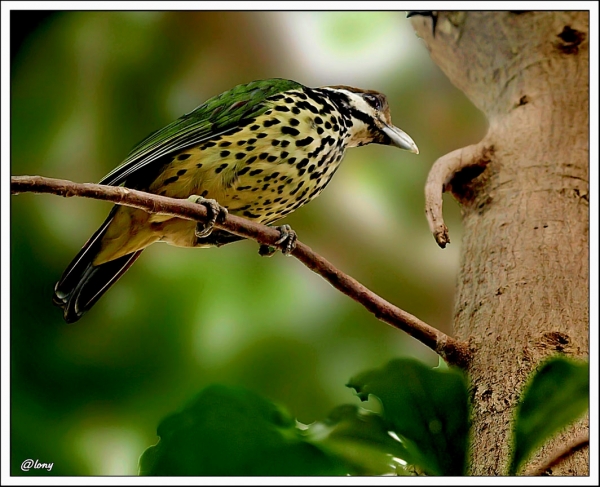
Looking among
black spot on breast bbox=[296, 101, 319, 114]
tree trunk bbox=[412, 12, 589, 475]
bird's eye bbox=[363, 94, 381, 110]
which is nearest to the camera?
tree trunk bbox=[412, 12, 589, 475]

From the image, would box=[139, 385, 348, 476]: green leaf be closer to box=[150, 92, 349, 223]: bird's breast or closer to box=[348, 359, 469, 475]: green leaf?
box=[348, 359, 469, 475]: green leaf

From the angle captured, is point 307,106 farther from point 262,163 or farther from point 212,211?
point 212,211

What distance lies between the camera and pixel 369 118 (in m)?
1.36

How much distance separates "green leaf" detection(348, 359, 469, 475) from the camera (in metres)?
0.97

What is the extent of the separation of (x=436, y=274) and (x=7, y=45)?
36.1 inches

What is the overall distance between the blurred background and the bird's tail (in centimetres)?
2

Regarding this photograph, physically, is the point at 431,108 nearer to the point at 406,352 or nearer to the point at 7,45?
the point at 406,352

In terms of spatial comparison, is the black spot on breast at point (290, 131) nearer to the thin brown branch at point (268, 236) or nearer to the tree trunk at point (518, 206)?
the thin brown branch at point (268, 236)

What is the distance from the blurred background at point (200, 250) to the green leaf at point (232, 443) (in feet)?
0.56

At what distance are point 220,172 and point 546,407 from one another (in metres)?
0.65

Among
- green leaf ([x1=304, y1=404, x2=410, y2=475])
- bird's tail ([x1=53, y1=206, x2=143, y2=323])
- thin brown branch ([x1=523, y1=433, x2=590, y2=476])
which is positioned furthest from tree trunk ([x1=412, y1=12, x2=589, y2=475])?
bird's tail ([x1=53, y1=206, x2=143, y2=323])

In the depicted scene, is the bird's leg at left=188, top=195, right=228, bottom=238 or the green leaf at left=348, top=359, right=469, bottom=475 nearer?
the green leaf at left=348, top=359, right=469, bottom=475

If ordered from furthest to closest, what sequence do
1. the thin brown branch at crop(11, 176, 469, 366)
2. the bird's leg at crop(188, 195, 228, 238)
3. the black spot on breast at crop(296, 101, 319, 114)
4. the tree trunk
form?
the black spot on breast at crop(296, 101, 319, 114) < the bird's leg at crop(188, 195, 228, 238) < the tree trunk < the thin brown branch at crop(11, 176, 469, 366)

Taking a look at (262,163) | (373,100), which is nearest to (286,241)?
(262,163)
